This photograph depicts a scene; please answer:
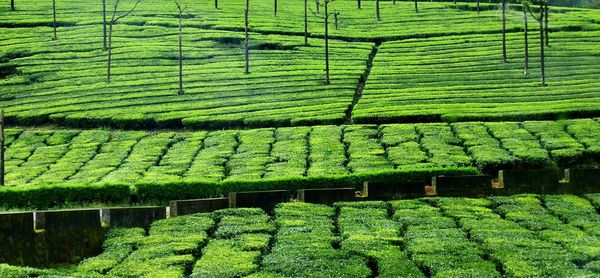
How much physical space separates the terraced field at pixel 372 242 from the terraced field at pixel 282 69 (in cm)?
2347

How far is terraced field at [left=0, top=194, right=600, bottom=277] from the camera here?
24.7 m

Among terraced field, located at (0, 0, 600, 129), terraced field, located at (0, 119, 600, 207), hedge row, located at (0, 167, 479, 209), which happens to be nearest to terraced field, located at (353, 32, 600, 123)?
terraced field, located at (0, 0, 600, 129)

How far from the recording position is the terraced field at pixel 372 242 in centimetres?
2466

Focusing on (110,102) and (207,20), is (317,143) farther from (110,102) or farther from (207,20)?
(207,20)

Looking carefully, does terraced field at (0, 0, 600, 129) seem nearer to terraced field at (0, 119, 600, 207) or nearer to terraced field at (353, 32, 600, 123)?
terraced field at (353, 32, 600, 123)

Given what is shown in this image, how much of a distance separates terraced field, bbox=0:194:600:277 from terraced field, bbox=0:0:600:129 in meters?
23.5

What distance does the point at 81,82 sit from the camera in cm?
7281

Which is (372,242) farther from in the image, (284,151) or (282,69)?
(282,69)

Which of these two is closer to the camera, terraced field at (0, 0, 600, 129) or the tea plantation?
the tea plantation

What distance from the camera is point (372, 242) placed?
→ 27.6 m

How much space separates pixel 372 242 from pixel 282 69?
47.9 metres

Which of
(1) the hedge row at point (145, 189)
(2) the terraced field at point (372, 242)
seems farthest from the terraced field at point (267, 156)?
(2) the terraced field at point (372, 242)

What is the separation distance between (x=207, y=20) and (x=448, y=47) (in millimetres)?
24777

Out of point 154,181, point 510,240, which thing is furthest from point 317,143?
point 510,240
